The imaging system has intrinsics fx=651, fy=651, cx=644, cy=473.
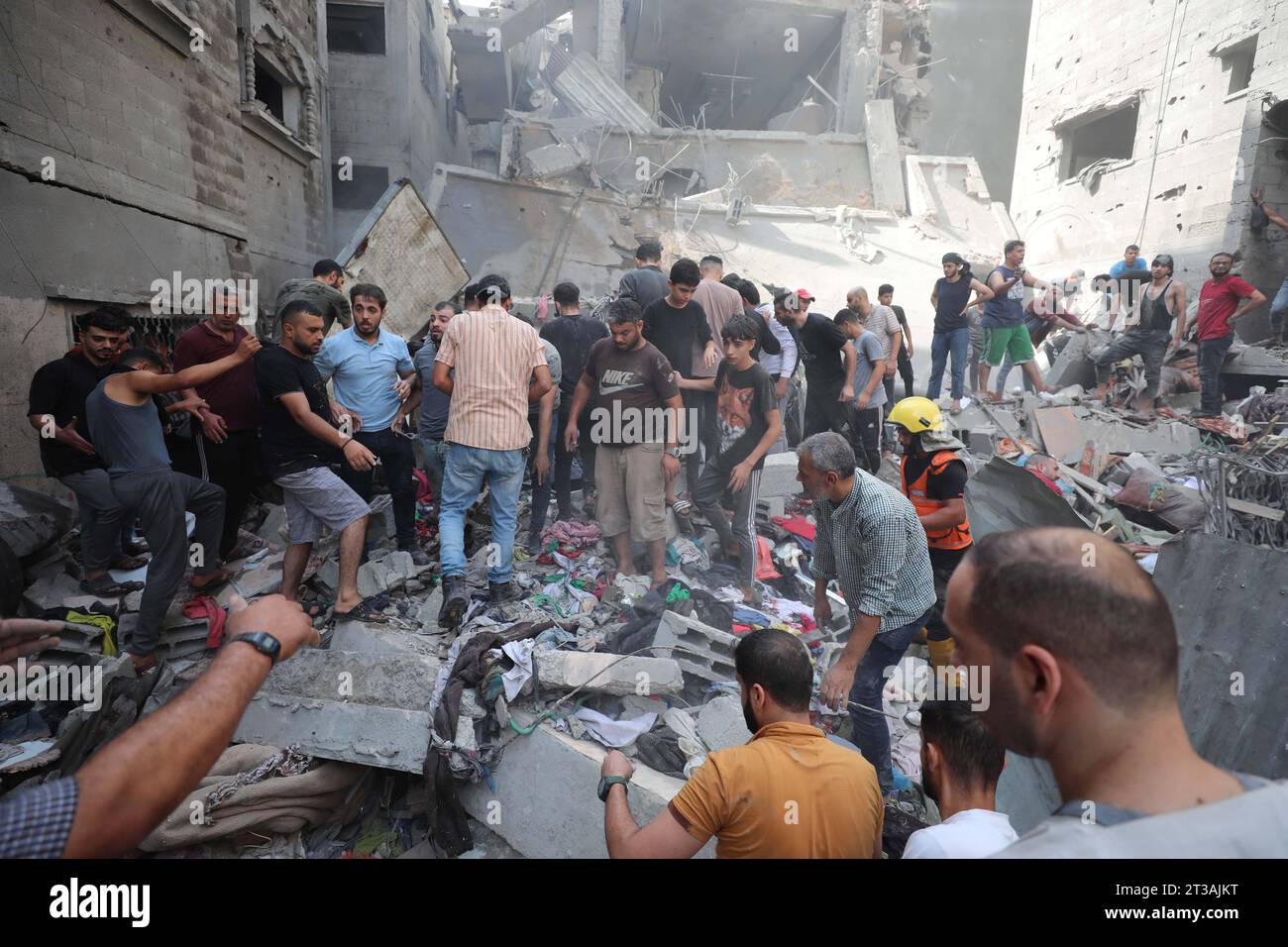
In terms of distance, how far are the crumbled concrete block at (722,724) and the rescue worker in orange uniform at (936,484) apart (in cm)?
117

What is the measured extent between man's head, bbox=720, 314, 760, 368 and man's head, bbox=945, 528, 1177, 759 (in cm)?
369

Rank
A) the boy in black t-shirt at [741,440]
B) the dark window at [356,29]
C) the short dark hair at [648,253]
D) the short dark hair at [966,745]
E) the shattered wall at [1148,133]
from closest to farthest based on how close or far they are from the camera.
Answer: the short dark hair at [966,745]
the boy in black t-shirt at [741,440]
the short dark hair at [648,253]
the shattered wall at [1148,133]
the dark window at [356,29]

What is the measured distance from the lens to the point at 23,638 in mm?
1672

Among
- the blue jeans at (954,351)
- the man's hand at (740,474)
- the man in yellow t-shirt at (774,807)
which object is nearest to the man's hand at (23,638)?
the man in yellow t-shirt at (774,807)

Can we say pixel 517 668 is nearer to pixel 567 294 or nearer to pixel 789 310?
pixel 567 294

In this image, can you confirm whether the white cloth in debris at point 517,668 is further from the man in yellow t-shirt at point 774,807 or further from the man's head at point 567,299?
the man's head at point 567,299

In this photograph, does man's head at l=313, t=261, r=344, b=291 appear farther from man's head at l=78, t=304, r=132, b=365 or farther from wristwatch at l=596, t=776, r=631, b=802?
wristwatch at l=596, t=776, r=631, b=802

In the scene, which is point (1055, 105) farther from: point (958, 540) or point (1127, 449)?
point (958, 540)

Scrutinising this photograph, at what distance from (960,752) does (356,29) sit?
16782mm

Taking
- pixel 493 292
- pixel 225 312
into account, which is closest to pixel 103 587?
pixel 225 312

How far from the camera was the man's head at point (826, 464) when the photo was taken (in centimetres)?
293

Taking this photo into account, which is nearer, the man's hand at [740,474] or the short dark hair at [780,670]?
the short dark hair at [780,670]
